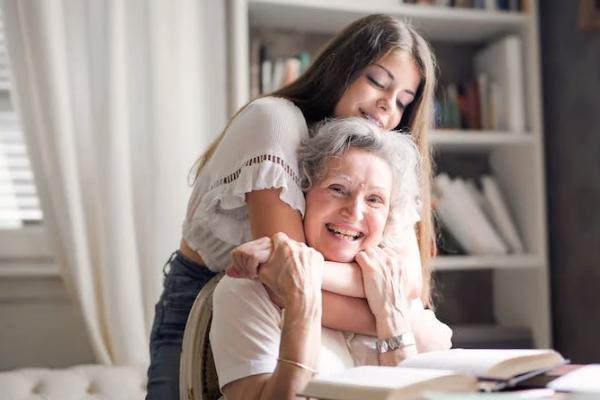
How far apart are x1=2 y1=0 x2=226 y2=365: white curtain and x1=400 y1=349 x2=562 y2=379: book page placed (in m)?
1.35

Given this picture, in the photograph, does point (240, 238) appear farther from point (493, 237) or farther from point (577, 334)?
point (577, 334)

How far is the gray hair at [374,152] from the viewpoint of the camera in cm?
135

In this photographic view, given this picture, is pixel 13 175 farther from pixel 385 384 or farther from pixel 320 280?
pixel 385 384

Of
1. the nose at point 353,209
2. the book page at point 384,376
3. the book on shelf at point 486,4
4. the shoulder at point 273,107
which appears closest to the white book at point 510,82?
the book on shelf at point 486,4

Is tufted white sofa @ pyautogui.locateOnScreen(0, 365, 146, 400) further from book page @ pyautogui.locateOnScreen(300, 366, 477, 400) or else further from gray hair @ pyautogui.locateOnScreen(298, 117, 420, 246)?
book page @ pyautogui.locateOnScreen(300, 366, 477, 400)

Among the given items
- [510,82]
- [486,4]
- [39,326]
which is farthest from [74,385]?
[486,4]

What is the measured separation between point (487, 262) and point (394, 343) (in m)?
1.50

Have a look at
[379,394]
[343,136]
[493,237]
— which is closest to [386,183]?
[343,136]

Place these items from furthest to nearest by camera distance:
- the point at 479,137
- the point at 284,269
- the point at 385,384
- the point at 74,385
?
the point at 479,137, the point at 74,385, the point at 284,269, the point at 385,384

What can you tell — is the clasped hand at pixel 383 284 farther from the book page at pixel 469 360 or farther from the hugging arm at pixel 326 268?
the book page at pixel 469 360

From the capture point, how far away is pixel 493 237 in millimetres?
2729

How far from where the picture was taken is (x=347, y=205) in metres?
1.32

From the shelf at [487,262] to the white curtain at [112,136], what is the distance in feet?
2.92

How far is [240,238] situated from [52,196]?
3.44 feet
